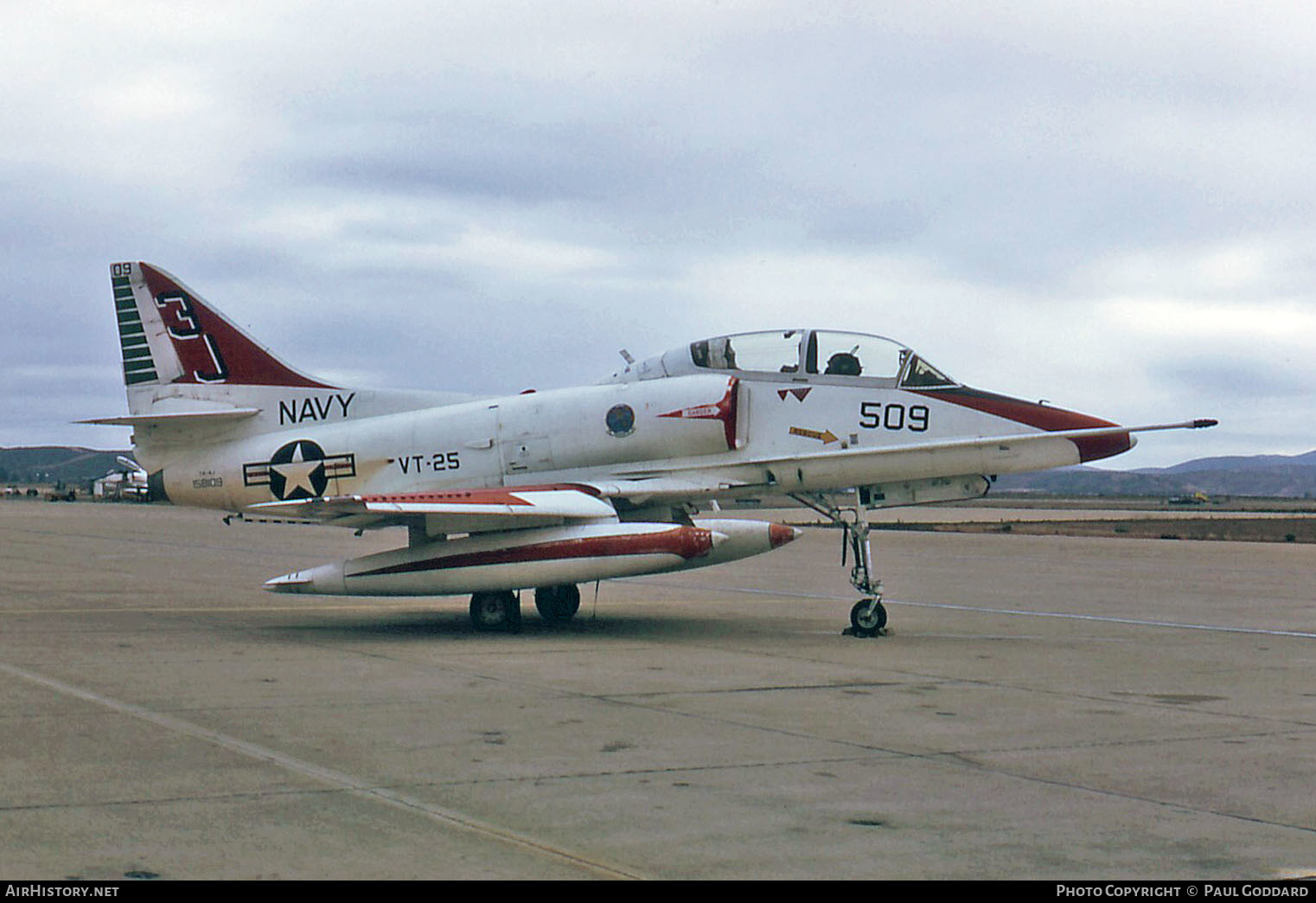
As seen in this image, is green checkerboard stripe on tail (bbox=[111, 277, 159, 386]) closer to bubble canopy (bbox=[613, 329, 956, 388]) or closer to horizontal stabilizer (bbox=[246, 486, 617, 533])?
horizontal stabilizer (bbox=[246, 486, 617, 533])

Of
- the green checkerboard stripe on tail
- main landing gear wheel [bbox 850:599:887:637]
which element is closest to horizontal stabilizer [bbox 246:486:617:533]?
main landing gear wheel [bbox 850:599:887:637]

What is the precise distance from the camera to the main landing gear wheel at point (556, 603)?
627 inches

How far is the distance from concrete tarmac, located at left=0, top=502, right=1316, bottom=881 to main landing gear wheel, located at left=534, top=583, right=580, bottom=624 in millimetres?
295

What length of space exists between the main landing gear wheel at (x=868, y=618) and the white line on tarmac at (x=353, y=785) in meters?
7.57

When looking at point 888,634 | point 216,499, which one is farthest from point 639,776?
point 216,499

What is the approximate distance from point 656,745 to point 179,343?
10.9 meters

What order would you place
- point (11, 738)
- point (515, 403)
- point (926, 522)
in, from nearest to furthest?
point (11, 738) → point (515, 403) → point (926, 522)

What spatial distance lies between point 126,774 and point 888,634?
9.21m

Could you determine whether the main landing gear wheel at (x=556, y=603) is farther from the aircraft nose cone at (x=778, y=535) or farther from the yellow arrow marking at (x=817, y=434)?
the yellow arrow marking at (x=817, y=434)

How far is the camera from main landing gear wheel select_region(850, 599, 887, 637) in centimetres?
1434

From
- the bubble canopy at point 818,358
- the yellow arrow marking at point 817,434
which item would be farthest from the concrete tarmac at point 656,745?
the bubble canopy at point 818,358

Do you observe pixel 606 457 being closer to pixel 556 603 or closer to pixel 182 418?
pixel 556 603
